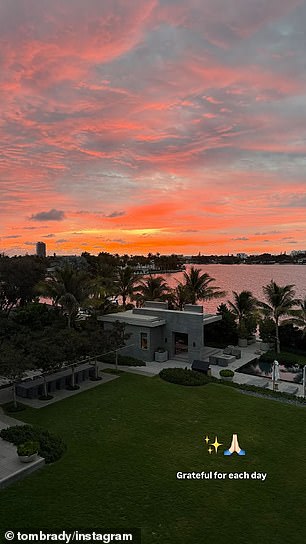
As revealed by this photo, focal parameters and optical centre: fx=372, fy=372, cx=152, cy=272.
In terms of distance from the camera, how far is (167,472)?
12234 millimetres

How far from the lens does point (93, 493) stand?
1099 centimetres

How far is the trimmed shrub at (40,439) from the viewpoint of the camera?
13078 millimetres

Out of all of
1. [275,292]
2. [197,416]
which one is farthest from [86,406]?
[275,292]

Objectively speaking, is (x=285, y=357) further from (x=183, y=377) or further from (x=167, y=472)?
(x=167, y=472)

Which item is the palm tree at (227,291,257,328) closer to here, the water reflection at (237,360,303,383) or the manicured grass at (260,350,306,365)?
the manicured grass at (260,350,306,365)

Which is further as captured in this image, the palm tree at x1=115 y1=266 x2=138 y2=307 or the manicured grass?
the palm tree at x1=115 y1=266 x2=138 y2=307

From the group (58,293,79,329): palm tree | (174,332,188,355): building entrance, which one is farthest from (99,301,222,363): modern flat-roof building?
(58,293,79,329): palm tree

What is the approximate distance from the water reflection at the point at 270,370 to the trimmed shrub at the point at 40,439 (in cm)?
1490

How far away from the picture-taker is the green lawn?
31.8ft

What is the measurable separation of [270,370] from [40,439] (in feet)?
56.6

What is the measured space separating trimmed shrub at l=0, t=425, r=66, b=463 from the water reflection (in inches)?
587

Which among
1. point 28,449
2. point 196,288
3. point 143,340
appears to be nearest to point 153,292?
point 196,288

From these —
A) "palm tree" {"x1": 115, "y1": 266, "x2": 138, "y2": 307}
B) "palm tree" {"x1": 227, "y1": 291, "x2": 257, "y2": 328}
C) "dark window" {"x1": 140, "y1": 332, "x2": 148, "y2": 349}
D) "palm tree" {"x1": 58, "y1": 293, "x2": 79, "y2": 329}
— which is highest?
"palm tree" {"x1": 115, "y1": 266, "x2": 138, "y2": 307}

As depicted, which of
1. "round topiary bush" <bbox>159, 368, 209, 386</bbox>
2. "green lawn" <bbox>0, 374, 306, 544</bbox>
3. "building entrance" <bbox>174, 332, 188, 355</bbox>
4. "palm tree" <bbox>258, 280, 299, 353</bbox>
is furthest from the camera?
"palm tree" <bbox>258, 280, 299, 353</bbox>
